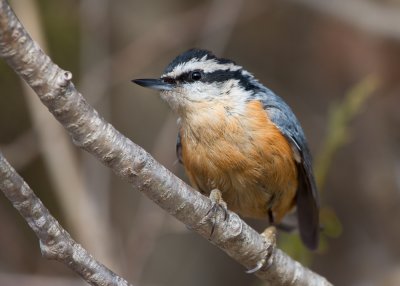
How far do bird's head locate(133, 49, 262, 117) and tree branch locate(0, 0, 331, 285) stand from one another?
2.08 feet

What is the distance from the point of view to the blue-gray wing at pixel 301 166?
3338 mm

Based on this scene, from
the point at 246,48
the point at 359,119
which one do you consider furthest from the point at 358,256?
the point at 246,48

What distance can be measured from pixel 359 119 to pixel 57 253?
3.90 m

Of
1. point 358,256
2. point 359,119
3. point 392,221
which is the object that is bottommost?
point 358,256

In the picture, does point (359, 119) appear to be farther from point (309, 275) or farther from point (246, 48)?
point (309, 275)

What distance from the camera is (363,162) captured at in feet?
17.9

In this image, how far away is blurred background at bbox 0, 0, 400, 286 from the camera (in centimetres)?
462

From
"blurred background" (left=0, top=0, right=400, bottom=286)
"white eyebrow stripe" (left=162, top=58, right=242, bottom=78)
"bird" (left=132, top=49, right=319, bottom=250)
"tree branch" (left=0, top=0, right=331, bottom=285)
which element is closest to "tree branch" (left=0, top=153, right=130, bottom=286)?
"tree branch" (left=0, top=0, right=331, bottom=285)

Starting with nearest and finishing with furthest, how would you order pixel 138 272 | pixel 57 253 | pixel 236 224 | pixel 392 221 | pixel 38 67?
pixel 38 67
pixel 57 253
pixel 236 224
pixel 138 272
pixel 392 221

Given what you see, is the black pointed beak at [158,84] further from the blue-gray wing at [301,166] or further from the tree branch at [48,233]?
the tree branch at [48,233]

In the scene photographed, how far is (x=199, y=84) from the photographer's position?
3.28 m

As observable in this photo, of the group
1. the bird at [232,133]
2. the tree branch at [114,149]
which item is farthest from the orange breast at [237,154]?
the tree branch at [114,149]

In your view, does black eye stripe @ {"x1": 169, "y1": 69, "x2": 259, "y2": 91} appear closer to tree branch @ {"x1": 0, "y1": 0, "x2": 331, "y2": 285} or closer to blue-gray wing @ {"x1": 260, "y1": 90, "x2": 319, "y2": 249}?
blue-gray wing @ {"x1": 260, "y1": 90, "x2": 319, "y2": 249}

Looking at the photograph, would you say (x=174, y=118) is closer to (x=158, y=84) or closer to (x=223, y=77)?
(x=223, y=77)
